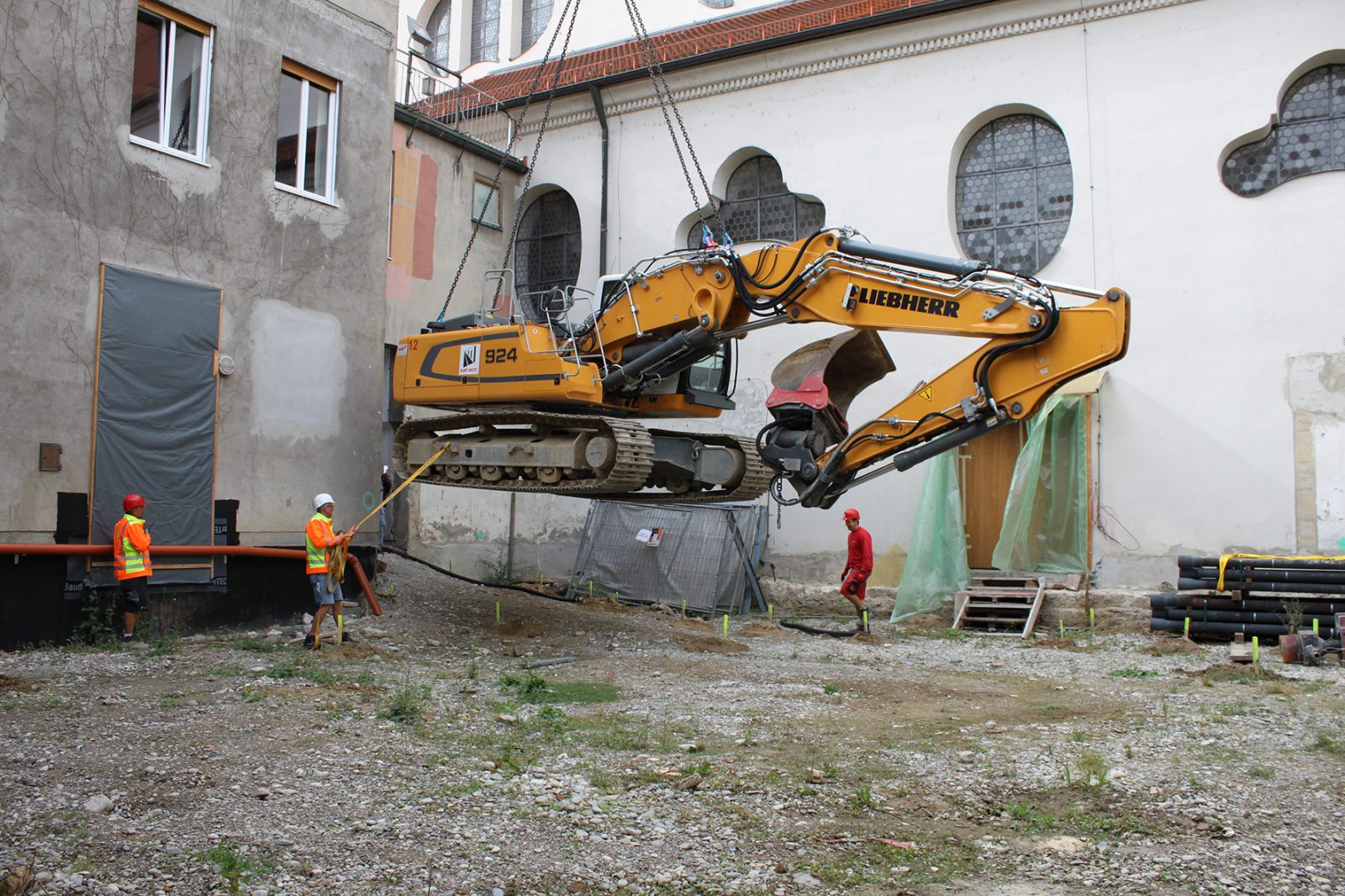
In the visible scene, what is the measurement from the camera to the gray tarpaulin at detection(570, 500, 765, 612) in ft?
51.5

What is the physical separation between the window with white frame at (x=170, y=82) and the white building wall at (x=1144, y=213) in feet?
29.0

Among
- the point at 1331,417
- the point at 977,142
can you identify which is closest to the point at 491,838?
the point at 1331,417

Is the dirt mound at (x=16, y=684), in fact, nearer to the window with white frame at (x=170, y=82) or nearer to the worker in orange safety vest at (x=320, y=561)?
the worker in orange safety vest at (x=320, y=561)

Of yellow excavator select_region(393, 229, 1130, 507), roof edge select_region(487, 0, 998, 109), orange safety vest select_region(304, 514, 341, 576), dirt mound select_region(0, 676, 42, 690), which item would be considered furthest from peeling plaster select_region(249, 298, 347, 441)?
roof edge select_region(487, 0, 998, 109)

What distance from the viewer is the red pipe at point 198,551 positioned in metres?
9.72

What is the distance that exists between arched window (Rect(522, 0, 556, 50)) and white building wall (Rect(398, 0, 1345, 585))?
8474mm

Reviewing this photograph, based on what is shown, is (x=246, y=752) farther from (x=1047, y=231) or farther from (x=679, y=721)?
(x=1047, y=231)

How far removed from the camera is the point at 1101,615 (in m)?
13.7

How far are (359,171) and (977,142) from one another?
8.74 metres

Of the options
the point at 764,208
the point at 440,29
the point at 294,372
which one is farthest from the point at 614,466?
the point at 440,29

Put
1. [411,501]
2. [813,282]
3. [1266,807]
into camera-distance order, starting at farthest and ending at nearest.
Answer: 1. [411,501]
2. [813,282]
3. [1266,807]

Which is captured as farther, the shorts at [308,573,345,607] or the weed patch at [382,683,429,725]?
the shorts at [308,573,345,607]

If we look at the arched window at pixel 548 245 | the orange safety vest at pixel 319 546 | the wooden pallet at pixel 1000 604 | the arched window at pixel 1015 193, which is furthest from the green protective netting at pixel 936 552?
the arched window at pixel 548 245

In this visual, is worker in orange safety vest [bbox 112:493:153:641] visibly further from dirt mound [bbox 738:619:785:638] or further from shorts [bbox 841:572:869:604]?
shorts [bbox 841:572:869:604]
